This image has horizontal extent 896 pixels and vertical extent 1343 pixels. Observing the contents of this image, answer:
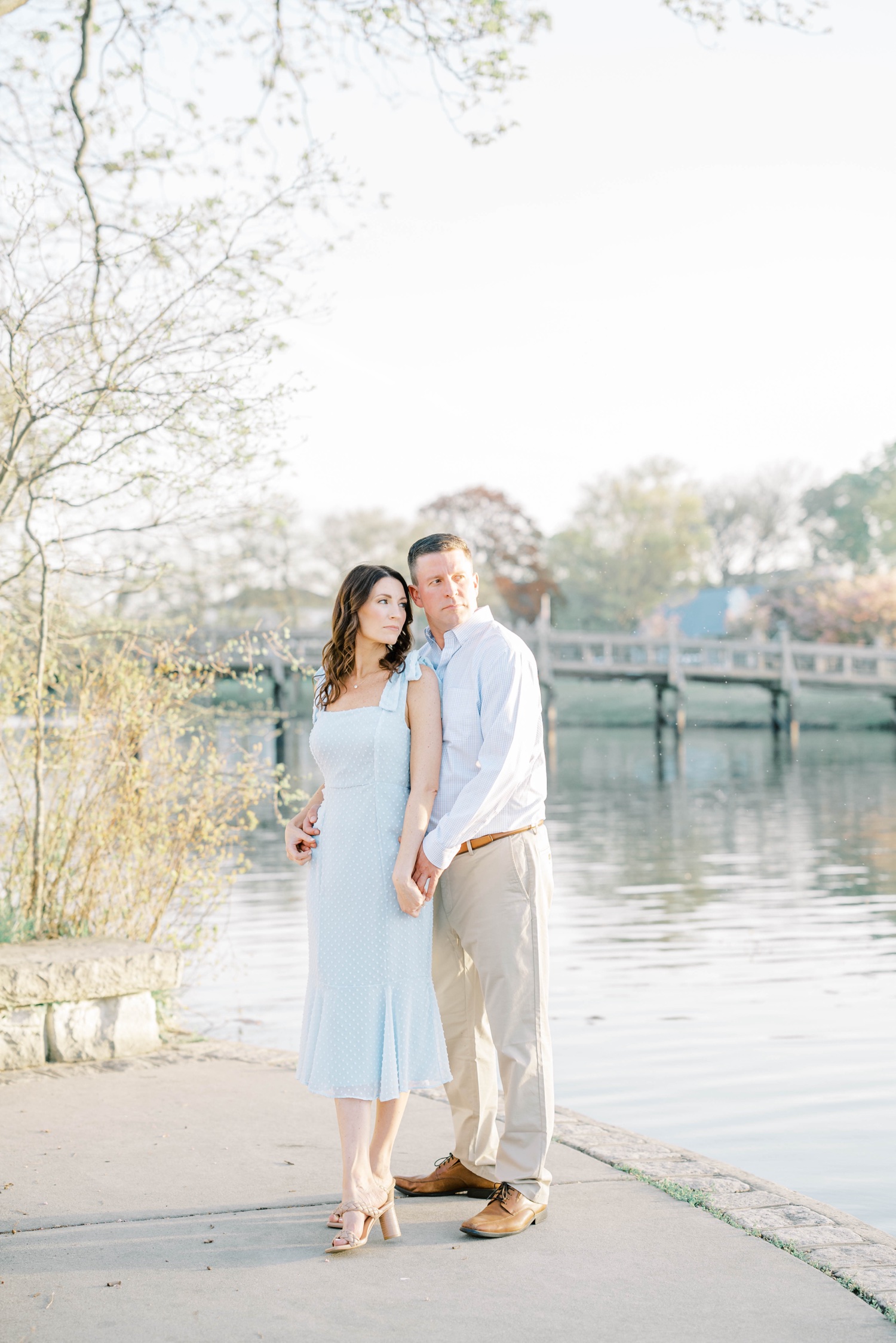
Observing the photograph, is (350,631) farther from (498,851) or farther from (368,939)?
(368,939)

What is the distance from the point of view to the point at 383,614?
11.6ft

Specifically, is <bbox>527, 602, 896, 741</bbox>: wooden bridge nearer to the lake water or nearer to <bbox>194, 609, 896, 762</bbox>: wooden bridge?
<bbox>194, 609, 896, 762</bbox>: wooden bridge

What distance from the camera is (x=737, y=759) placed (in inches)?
1281

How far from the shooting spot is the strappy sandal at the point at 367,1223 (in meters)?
3.22

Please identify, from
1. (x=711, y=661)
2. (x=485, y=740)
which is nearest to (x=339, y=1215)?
(x=485, y=740)

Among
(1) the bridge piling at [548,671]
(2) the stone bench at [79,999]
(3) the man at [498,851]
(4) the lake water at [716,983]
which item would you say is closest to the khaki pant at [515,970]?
(3) the man at [498,851]

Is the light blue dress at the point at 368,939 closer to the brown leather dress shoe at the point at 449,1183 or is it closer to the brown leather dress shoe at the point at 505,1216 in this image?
the brown leather dress shoe at the point at 505,1216

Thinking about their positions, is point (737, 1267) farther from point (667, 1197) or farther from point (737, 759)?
point (737, 759)

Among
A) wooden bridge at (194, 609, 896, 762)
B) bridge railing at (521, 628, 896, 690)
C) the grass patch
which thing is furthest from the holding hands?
bridge railing at (521, 628, 896, 690)

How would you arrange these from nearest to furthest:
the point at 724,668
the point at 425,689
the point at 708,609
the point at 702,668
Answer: the point at 425,689, the point at 724,668, the point at 702,668, the point at 708,609

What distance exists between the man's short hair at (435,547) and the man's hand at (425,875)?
0.72m

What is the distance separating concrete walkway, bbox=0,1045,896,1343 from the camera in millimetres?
2773

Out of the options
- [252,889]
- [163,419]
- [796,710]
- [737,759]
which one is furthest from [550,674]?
[163,419]

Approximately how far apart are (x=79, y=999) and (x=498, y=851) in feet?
7.43
